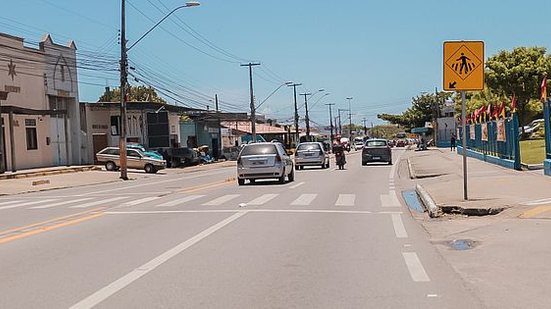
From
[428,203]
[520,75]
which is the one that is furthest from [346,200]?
[520,75]

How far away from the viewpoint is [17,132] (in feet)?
144

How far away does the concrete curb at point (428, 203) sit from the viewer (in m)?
15.8

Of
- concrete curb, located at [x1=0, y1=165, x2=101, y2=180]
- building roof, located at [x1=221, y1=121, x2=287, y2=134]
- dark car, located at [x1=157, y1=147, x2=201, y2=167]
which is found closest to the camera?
concrete curb, located at [x1=0, y1=165, x2=101, y2=180]

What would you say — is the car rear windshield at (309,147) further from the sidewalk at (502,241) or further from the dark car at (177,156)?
the sidewalk at (502,241)

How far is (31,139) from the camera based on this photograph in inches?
1810

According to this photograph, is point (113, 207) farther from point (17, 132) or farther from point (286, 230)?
point (17, 132)

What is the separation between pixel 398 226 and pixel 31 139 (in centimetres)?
3651

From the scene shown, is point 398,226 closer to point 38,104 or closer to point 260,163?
point 260,163

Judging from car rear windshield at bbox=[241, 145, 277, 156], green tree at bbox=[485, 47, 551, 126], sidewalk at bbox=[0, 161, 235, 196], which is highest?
green tree at bbox=[485, 47, 551, 126]

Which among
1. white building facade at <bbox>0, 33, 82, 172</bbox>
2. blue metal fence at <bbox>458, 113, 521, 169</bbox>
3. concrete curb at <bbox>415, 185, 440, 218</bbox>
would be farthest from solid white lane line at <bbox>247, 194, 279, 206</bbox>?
white building facade at <bbox>0, 33, 82, 172</bbox>

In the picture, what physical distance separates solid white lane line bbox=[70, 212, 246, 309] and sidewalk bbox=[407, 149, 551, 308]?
4043 mm

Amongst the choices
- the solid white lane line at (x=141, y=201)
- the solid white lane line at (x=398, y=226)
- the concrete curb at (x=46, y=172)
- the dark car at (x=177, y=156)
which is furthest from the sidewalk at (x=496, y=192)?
the dark car at (x=177, y=156)

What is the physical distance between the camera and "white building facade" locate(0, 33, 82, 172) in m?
42.7

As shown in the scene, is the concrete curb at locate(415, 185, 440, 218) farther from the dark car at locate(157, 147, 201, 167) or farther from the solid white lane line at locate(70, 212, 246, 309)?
the dark car at locate(157, 147, 201, 167)
